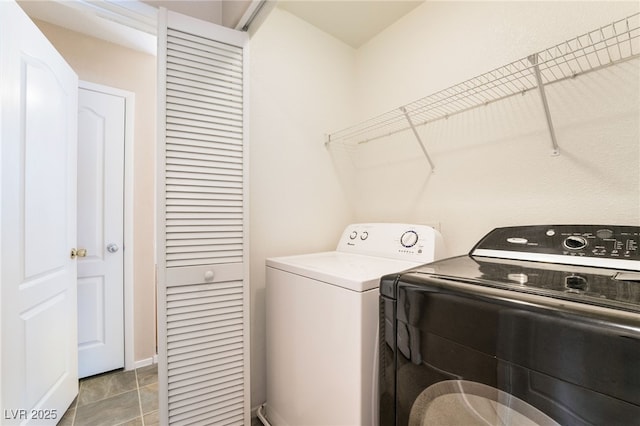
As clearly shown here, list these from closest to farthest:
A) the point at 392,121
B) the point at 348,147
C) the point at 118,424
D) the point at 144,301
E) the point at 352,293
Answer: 1. the point at 352,293
2. the point at 118,424
3. the point at 392,121
4. the point at 348,147
5. the point at 144,301

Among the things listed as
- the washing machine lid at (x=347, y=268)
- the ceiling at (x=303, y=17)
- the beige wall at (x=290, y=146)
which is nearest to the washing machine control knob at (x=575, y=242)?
the washing machine lid at (x=347, y=268)

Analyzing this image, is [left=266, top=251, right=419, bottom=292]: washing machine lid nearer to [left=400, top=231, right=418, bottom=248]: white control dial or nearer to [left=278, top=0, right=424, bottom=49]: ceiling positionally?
[left=400, top=231, right=418, bottom=248]: white control dial

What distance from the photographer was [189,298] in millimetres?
1267

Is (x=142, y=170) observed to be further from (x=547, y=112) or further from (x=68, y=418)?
(x=547, y=112)

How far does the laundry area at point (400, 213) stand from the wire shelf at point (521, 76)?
0.01 meters

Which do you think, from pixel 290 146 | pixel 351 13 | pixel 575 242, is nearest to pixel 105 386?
pixel 290 146

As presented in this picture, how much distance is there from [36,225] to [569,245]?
237cm

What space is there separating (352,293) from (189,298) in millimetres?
768

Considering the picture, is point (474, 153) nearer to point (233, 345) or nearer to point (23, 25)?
point (233, 345)

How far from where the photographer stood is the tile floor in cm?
163

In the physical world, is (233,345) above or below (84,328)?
above

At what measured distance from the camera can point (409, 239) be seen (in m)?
1.40

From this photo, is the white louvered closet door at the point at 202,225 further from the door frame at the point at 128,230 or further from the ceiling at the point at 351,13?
the door frame at the point at 128,230

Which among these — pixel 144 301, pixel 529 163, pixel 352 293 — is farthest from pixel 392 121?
pixel 144 301
